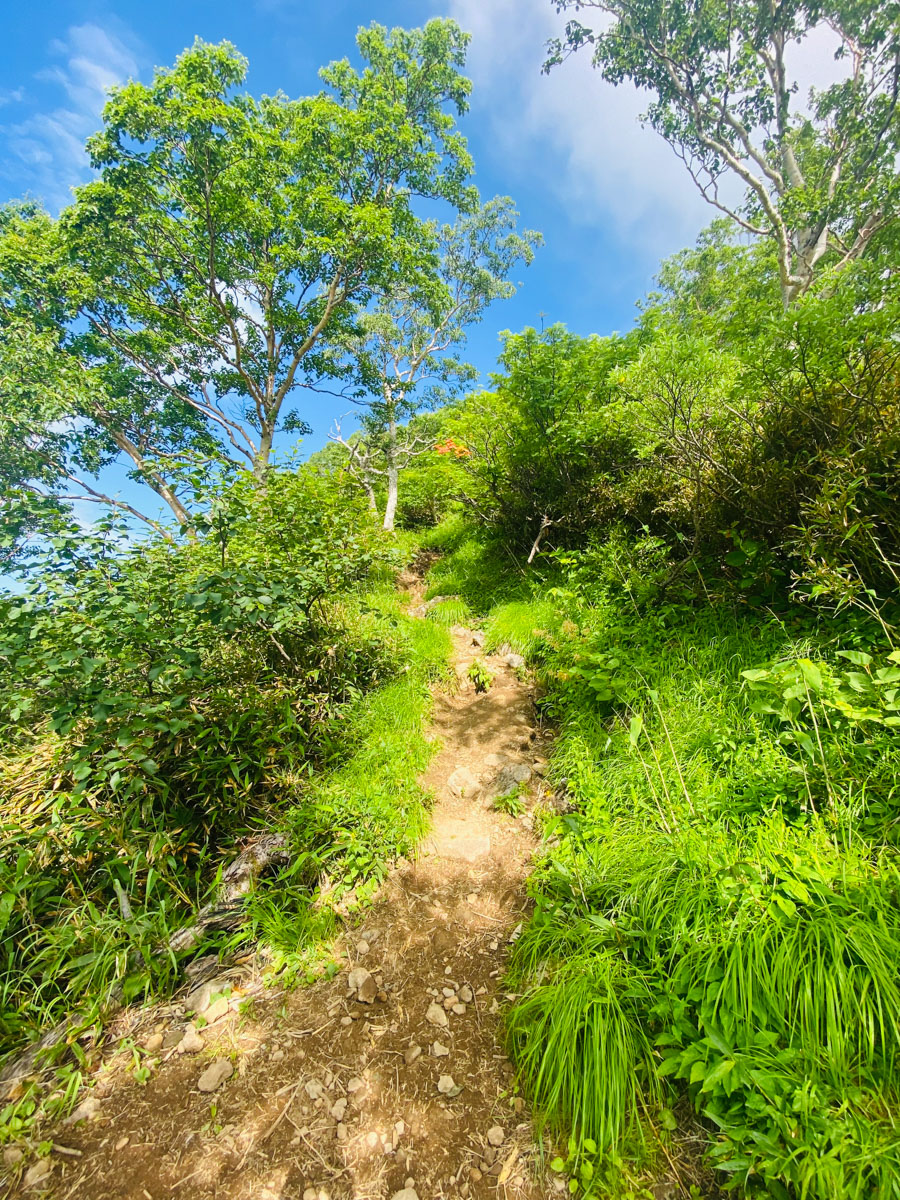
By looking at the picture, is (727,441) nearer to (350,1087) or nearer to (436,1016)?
(436,1016)

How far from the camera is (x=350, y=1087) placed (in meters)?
1.79

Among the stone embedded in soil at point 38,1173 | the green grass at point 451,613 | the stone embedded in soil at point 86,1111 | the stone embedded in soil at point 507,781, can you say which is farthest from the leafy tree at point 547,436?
the stone embedded in soil at point 38,1173

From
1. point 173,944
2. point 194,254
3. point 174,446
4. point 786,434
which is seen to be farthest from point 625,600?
point 174,446

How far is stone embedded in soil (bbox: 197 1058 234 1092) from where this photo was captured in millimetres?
1796

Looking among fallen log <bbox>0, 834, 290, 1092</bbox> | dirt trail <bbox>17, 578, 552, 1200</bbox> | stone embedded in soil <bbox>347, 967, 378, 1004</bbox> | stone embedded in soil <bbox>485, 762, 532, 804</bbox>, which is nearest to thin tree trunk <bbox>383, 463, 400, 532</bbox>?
stone embedded in soil <bbox>485, 762, 532, 804</bbox>

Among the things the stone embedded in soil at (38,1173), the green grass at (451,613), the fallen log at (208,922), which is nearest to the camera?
the stone embedded in soil at (38,1173)

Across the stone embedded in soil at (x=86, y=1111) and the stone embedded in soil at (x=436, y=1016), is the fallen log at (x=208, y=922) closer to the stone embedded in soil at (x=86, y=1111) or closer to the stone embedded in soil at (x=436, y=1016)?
the stone embedded in soil at (x=86, y=1111)

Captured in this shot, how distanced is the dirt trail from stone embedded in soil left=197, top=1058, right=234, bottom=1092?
2 cm

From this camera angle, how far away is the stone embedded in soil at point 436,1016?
1.99 m

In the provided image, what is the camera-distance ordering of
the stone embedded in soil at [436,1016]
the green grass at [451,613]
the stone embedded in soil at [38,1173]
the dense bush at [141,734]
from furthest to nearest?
the green grass at [451,613] < the dense bush at [141,734] < the stone embedded in soil at [436,1016] < the stone embedded in soil at [38,1173]

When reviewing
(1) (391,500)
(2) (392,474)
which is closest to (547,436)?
(1) (391,500)

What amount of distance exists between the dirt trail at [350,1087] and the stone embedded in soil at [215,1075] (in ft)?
0.06

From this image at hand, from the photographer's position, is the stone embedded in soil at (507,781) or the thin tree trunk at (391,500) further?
the thin tree trunk at (391,500)

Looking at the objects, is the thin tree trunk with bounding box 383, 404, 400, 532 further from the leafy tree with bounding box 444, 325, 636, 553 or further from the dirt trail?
the dirt trail
